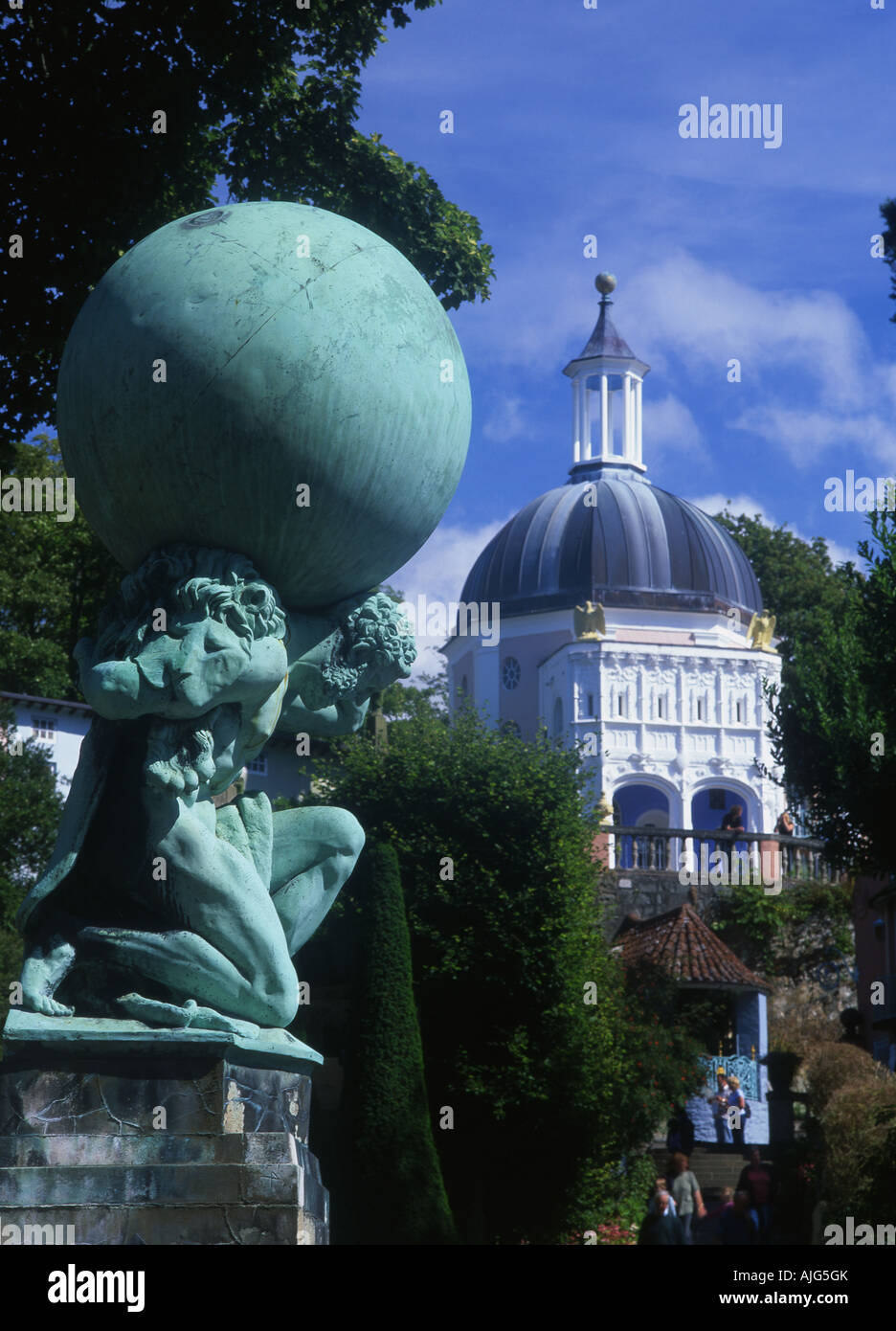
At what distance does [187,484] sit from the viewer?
7098mm

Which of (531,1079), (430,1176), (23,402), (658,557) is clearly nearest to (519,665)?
(658,557)

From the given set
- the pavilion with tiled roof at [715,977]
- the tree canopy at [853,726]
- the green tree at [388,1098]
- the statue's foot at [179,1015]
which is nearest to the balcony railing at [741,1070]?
the pavilion with tiled roof at [715,977]

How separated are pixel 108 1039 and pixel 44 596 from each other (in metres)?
32.6

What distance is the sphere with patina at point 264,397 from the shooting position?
22.9 ft

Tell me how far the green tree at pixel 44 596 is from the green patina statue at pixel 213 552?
92.5 ft

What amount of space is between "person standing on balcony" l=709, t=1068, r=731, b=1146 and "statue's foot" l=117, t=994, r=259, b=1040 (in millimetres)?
22863

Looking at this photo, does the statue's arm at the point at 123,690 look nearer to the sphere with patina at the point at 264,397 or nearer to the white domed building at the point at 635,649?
the sphere with patina at the point at 264,397

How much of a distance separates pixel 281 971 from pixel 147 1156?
Result: 3.20ft

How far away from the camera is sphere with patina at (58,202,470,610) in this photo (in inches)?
275

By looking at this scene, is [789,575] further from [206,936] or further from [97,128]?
[206,936]

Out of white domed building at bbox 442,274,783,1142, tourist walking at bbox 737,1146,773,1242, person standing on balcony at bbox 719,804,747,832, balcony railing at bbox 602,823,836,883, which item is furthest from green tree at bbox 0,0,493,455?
white domed building at bbox 442,274,783,1142

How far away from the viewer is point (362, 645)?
7.70 metres

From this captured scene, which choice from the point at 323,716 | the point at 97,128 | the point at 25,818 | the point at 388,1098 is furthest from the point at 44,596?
the point at 323,716

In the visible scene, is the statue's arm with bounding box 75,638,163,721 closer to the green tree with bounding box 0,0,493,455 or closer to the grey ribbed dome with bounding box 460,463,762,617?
the green tree with bounding box 0,0,493,455
